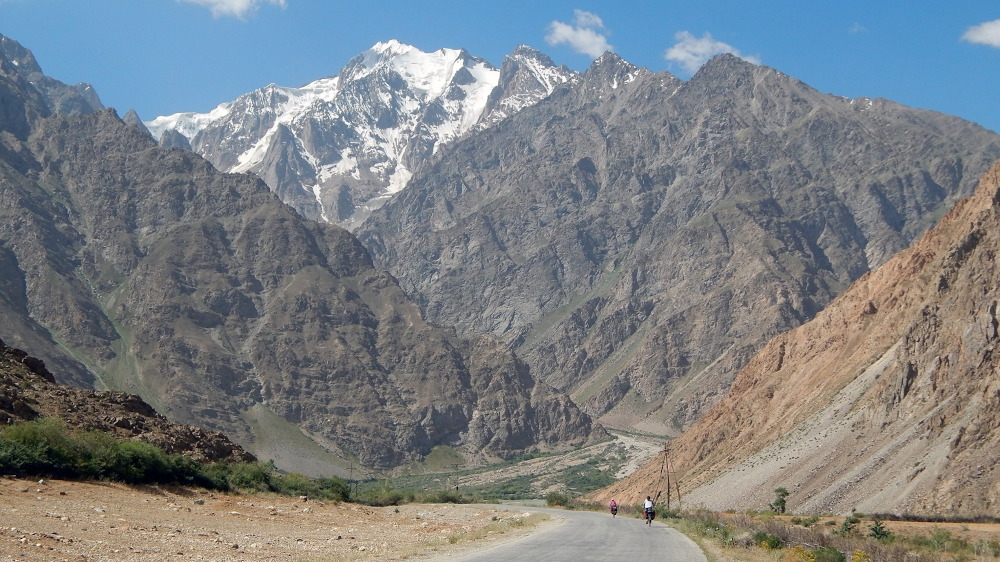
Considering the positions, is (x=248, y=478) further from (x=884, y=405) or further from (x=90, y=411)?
(x=884, y=405)

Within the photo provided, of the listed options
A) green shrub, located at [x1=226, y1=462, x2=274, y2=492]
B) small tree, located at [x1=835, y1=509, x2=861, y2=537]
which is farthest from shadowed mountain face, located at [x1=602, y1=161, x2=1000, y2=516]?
green shrub, located at [x1=226, y1=462, x2=274, y2=492]

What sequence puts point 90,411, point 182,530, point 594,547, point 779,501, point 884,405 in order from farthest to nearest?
1. point 884,405
2. point 779,501
3. point 90,411
4. point 594,547
5. point 182,530

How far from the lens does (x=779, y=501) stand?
92.0 metres

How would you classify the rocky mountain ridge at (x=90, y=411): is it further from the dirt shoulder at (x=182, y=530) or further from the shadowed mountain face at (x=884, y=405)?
the shadowed mountain face at (x=884, y=405)

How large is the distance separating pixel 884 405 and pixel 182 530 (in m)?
86.3

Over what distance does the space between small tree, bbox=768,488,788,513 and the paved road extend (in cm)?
4465

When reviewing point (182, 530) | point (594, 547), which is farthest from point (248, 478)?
point (594, 547)

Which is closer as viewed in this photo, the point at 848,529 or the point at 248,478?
the point at 848,529

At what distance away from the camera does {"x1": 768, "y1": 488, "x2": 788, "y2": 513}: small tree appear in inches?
3595

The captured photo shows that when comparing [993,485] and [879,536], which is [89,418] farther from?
[993,485]

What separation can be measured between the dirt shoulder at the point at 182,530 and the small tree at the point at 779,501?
50070 millimetres

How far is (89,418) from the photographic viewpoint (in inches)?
1966

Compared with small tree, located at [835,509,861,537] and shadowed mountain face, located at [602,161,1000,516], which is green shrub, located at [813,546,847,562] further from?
shadowed mountain face, located at [602,161,1000,516]

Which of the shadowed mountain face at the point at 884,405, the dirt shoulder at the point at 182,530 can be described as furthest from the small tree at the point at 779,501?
the dirt shoulder at the point at 182,530
